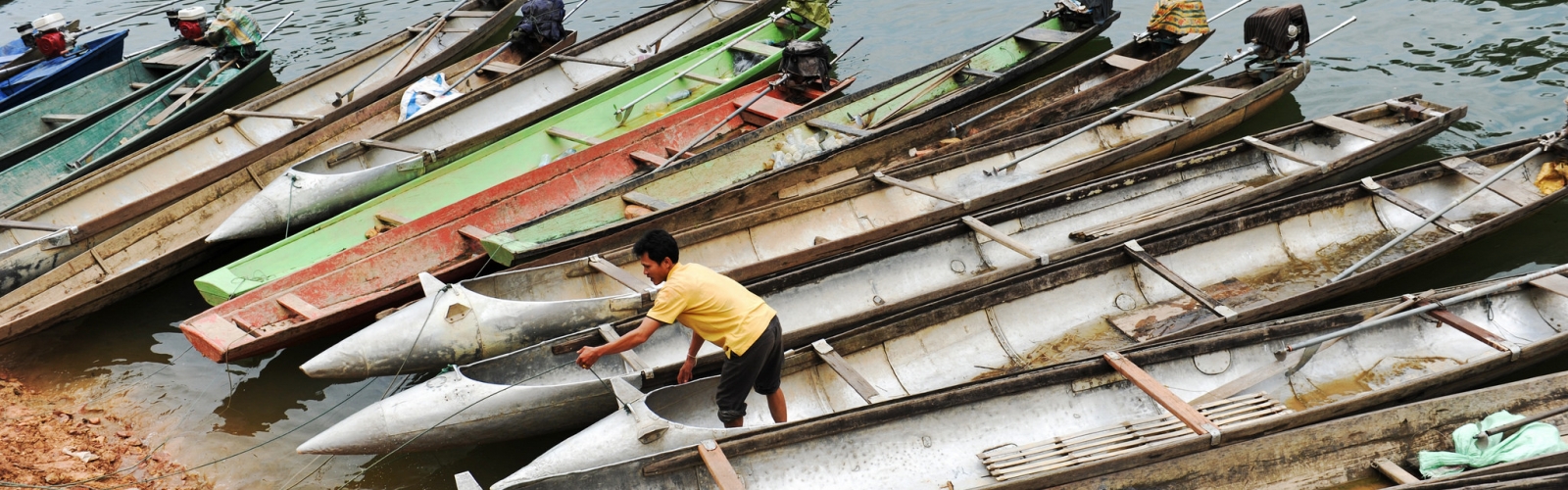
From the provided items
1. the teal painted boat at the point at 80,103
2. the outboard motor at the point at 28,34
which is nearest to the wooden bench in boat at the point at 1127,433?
the teal painted boat at the point at 80,103

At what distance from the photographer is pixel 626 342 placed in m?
5.54

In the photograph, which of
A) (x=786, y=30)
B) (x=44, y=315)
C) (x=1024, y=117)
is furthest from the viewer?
(x=786, y=30)

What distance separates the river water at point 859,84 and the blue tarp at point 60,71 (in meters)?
1.89

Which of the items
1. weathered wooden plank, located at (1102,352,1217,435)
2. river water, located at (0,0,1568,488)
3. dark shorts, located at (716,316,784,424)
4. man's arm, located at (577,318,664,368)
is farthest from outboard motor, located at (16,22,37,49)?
weathered wooden plank, located at (1102,352,1217,435)

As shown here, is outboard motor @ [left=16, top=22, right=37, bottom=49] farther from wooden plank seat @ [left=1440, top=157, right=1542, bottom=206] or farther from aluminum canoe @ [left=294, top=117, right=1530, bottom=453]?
wooden plank seat @ [left=1440, top=157, right=1542, bottom=206]

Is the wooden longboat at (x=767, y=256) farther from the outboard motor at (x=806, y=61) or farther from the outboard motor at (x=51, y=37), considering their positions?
the outboard motor at (x=51, y=37)

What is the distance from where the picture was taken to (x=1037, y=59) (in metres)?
11.3

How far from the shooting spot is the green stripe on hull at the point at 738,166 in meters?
7.98

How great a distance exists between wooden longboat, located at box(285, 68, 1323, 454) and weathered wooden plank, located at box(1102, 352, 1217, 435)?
1.56m

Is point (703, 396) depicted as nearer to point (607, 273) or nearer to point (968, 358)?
point (607, 273)

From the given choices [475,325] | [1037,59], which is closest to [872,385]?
[475,325]

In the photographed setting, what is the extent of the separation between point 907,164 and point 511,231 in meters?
3.46

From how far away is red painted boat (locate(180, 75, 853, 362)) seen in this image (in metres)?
7.11

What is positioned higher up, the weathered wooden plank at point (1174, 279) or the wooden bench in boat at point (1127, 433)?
the weathered wooden plank at point (1174, 279)
